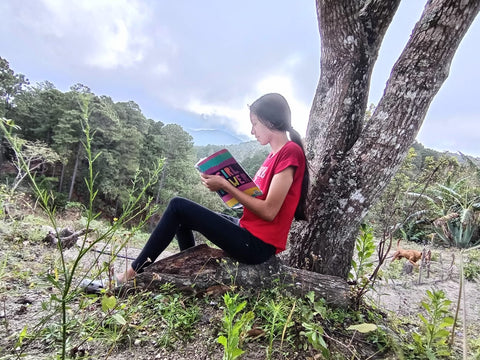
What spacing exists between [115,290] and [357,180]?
1774 millimetres

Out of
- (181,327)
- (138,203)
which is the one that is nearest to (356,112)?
(138,203)

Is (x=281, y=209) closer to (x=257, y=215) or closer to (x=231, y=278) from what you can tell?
(x=257, y=215)

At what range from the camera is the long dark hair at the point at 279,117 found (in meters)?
1.79

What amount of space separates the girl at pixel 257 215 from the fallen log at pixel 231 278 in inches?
2.9

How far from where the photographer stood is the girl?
5.18 feet

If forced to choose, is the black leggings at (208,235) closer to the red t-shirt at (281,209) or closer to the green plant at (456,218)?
the red t-shirt at (281,209)

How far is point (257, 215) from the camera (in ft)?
5.27

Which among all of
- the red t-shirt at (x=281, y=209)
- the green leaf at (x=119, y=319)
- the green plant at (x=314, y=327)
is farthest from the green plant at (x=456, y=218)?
the green leaf at (x=119, y=319)

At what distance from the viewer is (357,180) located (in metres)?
1.88

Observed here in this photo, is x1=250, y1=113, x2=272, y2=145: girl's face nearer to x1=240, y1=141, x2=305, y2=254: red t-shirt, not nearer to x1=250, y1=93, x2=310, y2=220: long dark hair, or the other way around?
x1=250, y1=93, x2=310, y2=220: long dark hair

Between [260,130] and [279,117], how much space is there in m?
0.16

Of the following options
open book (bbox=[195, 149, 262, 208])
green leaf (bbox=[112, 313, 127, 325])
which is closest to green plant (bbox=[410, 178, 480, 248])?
open book (bbox=[195, 149, 262, 208])

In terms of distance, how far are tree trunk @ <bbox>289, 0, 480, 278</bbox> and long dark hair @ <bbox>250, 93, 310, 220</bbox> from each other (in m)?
0.20

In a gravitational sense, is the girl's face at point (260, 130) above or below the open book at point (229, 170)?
above
